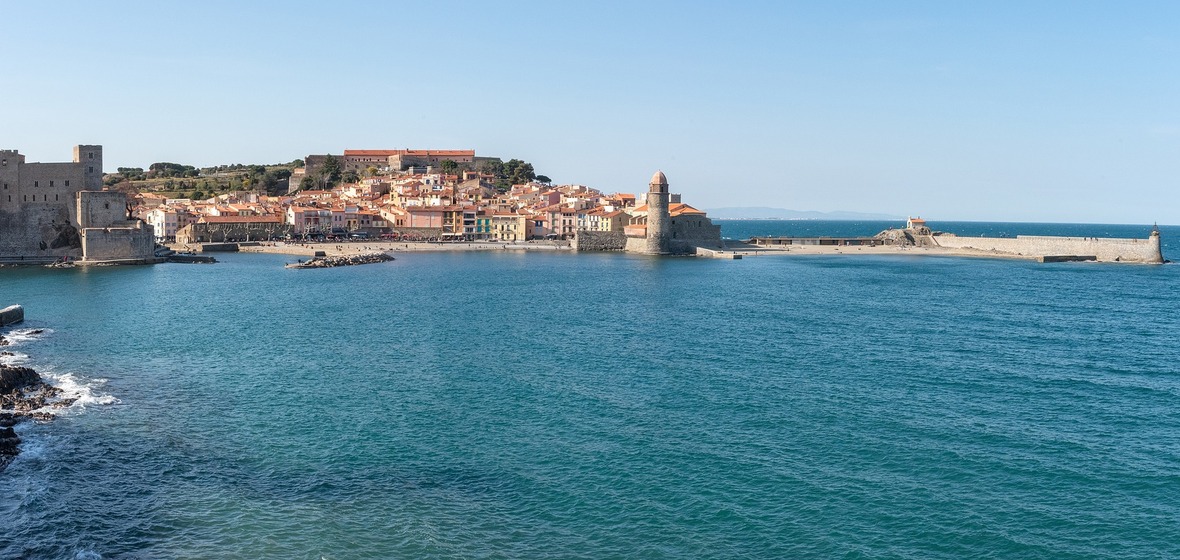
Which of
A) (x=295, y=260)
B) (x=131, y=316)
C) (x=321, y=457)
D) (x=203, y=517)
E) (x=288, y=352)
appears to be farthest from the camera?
(x=295, y=260)

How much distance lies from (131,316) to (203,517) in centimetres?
2185

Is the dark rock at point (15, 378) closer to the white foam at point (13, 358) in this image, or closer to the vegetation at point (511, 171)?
the white foam at point (13, 358)

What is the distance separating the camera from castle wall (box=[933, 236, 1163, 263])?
193ft

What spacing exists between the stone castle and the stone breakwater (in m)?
9.55

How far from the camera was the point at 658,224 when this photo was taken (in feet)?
217

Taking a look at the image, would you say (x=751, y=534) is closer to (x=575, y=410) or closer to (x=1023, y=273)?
(x=575, y=410)

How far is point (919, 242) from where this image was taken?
77.5 meters

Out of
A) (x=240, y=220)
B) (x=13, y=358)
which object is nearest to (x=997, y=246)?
(x=240, y=220)

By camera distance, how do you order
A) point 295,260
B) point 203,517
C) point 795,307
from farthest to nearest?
point 295,260 → point 795,307 → point 203,517

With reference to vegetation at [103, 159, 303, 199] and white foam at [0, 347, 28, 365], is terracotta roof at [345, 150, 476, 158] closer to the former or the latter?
vegetation at [103, 159, 303, 199]

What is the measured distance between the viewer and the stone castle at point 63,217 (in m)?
53.1

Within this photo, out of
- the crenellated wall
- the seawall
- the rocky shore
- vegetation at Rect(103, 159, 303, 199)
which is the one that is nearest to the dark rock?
the rocky shore

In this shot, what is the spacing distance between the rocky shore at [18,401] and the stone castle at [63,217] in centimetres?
3605

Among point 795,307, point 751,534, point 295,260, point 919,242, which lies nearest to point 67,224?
point 295,260
